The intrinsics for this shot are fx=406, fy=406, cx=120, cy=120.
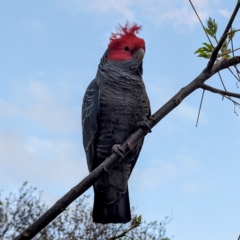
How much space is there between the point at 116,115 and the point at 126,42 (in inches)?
26.1

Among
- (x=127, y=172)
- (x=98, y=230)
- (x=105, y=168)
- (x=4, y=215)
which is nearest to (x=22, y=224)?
(x=4, y=215)

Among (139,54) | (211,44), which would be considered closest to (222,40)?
(211,44)

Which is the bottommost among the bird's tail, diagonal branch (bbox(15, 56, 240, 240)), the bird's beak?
diagonal branch (bbox(15, 56, 240, 240))

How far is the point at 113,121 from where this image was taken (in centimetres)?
331

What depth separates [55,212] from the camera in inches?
65.9

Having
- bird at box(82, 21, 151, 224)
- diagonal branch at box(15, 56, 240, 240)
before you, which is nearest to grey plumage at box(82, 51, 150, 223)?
bird at box(82, 21, 151, 224)

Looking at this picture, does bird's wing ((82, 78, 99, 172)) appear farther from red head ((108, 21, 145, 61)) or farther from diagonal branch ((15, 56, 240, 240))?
diagonal branch ((15, 56, 240, 240))

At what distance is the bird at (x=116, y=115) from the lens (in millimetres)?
3271

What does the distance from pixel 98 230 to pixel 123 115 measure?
9.38 metres

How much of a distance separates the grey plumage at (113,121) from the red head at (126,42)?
3.2 inches

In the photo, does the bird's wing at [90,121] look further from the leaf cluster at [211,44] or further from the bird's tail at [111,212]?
the leaf cluster at [211,44]

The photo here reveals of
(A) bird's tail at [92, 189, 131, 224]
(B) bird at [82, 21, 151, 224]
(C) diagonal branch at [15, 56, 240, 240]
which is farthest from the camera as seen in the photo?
(B) bird at [82, 21, 151, 224]

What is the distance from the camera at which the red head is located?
3.49 meters

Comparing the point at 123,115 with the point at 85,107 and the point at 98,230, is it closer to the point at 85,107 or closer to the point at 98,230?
the point at 85,107
